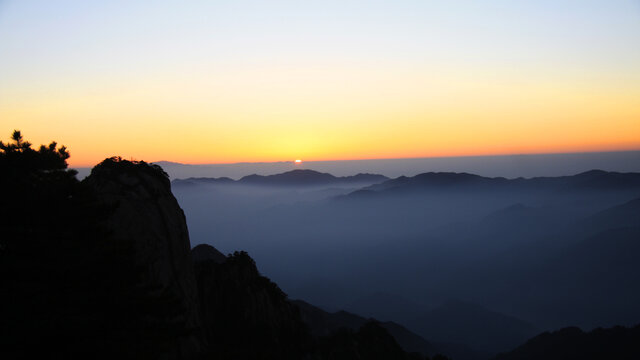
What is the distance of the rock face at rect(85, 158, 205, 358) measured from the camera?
90.0 feet

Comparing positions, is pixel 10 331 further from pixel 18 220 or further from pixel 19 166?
pixel 19 166

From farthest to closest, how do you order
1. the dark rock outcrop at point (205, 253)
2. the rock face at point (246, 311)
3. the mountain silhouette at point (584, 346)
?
the dark rock outcrop at point (205, 253) < the mountain silhouette at point (584, 346) < the rock face at point (246, 311)

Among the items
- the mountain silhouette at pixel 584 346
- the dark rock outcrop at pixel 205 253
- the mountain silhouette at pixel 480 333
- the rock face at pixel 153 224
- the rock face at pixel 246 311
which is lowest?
the mountain silhouette at pixel 480 333

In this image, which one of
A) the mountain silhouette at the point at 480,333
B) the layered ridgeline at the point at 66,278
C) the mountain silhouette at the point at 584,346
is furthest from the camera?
the mountain silhouette at the point at 480,333

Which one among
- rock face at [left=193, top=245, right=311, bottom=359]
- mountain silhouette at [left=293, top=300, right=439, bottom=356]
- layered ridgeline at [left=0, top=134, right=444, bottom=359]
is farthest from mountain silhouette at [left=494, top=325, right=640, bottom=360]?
layered ridgeline at [left=0, top=134, right=444, bottom=359]

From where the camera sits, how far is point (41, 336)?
1144 cm

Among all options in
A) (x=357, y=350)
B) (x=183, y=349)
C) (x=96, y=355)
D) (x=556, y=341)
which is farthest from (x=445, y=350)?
(x=96, y=355)

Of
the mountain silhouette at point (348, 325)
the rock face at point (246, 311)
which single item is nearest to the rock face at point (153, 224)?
the rock face at point (246, 311)

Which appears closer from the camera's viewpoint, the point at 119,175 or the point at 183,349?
the point at 183,349

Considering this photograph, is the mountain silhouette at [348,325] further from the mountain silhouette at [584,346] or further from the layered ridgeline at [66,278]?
the layered ridgeline at [66,278]

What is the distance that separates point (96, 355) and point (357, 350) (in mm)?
37182

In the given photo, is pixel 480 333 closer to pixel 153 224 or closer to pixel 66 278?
pixel 153 224

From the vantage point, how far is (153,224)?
96.6 feet

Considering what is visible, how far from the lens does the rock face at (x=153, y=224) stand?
27438 mm
